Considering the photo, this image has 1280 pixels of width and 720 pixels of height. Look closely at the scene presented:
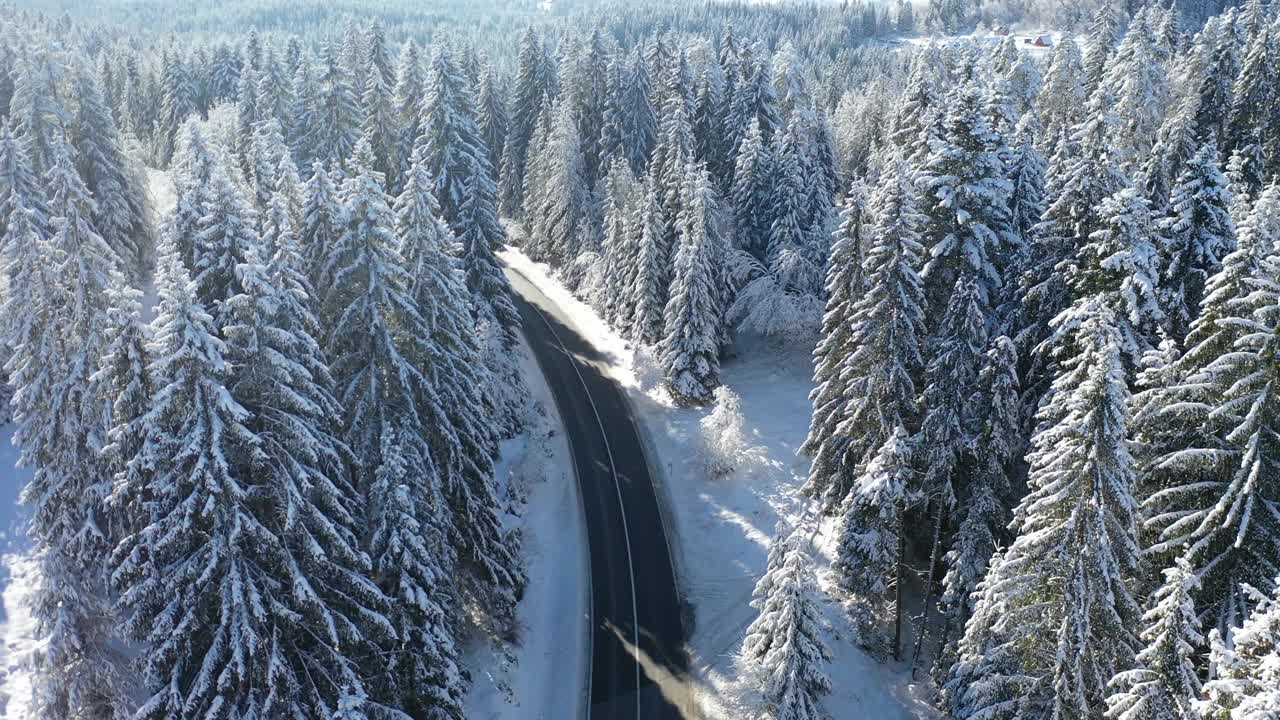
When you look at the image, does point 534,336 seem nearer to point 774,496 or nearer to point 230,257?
point 774,496

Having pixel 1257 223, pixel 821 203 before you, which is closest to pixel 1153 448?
pixel 1257 223

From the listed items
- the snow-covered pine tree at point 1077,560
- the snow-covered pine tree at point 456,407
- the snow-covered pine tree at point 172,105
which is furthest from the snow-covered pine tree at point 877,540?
the snow-covered pine tree at point 172,105

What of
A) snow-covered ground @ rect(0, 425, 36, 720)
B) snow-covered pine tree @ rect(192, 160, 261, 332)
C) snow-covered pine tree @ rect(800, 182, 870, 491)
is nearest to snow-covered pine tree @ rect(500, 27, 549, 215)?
snow-covered ground @ rect(0, 425, 36, 720)

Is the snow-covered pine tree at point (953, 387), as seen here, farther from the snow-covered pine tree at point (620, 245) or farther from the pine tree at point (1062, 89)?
the pine tree at point (1062, 89)

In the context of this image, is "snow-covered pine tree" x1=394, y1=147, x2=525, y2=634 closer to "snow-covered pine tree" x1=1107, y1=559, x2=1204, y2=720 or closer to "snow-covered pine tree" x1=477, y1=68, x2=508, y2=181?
"snow-covered pine tree" x1=1107, y1=559, x2=1204, y2=720

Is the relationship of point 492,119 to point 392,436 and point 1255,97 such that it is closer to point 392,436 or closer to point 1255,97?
point 1255,97
